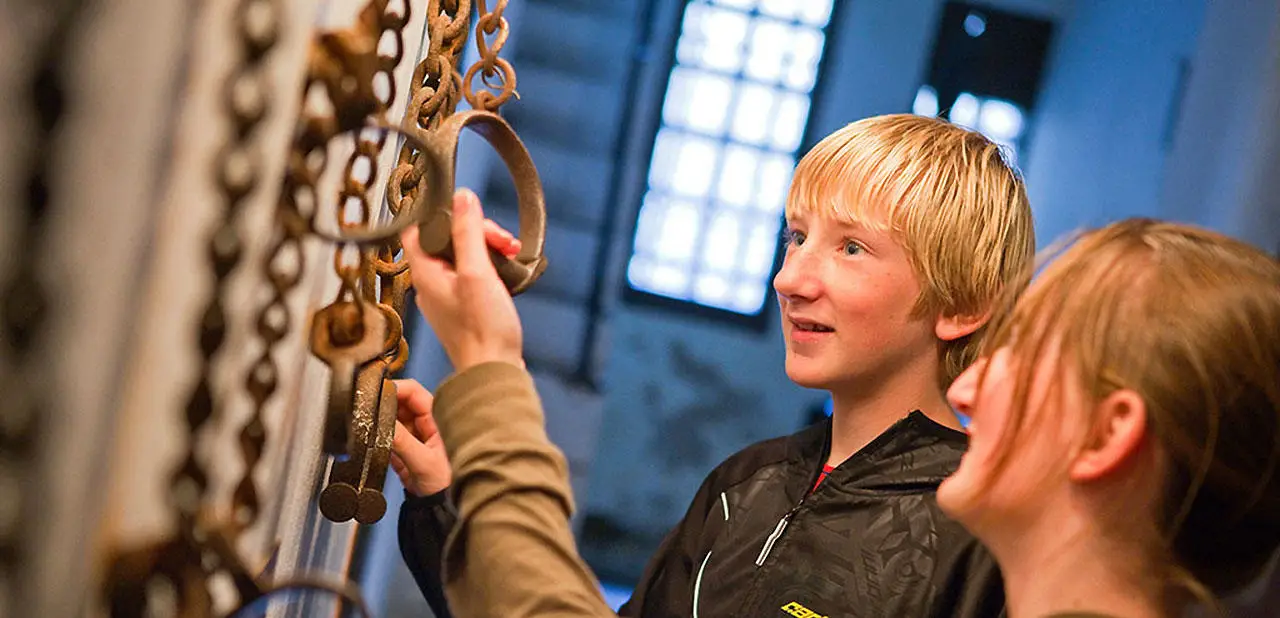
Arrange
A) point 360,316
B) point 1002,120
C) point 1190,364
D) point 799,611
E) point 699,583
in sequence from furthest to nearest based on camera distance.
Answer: point 1002,120 → point 699,583 → point 799,611 → point 1190,364 → point 360,316

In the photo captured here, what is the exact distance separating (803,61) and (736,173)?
668 millimetres

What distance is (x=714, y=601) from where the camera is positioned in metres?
1.18

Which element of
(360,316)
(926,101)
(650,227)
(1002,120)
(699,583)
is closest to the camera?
(360,316)

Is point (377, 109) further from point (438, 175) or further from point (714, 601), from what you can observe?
point (714, 601)

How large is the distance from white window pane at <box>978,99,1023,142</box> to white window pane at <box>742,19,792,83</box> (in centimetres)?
112

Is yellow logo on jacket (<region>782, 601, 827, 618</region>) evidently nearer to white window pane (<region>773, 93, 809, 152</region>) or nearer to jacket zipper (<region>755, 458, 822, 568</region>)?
jacket zipper (<region>755, 458, 822, 568</region>)

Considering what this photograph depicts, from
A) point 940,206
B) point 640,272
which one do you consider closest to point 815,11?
point 640,272

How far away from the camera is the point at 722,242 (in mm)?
6547

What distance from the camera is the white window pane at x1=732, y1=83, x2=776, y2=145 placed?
257 inches

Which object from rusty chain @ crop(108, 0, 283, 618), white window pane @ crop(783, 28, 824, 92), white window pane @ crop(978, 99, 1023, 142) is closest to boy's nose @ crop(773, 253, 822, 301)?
rusty chain @ crop(108, 0, 283, 618)

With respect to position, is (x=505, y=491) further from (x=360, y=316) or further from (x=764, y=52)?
(x=764, y=52)

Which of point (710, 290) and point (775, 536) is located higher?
point (775, 536)

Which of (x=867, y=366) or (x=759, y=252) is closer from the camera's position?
(x=867, y=366)

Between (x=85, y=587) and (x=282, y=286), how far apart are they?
12cm
